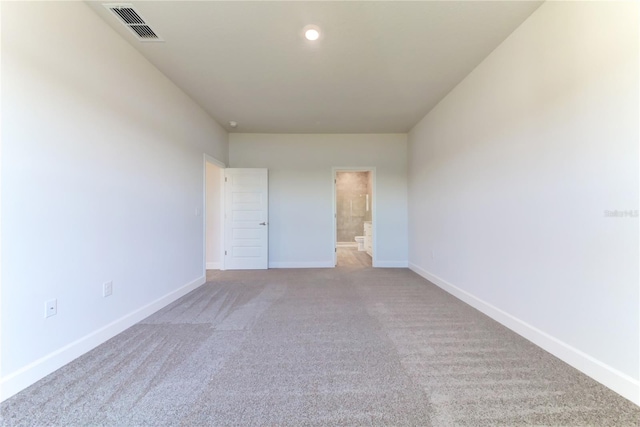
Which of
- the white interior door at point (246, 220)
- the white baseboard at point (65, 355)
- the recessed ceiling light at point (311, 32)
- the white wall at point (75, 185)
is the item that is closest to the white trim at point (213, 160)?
the white interior door at point (246, 220)

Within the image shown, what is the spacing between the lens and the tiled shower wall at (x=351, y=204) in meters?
9.01

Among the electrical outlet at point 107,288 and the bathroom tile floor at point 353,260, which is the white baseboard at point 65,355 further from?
the bathroom tile floor at point 353,260

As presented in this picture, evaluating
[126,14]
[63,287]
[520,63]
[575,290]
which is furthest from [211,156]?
[575,290]

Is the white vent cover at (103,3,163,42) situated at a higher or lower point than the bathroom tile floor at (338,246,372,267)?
higher

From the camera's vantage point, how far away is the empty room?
1.42m

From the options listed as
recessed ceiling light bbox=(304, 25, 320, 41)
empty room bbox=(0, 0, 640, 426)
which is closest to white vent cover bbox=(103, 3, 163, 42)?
empty room bbox=(0, 0, 640, 426)

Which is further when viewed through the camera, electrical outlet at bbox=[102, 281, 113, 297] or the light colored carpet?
electrical outlet at bbox=[102, 281, 113, 297]

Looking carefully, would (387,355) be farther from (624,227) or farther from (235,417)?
(624,227)

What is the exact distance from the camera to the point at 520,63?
2.14m

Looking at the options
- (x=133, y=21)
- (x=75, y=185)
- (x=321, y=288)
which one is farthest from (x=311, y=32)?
(x=321, y=288)

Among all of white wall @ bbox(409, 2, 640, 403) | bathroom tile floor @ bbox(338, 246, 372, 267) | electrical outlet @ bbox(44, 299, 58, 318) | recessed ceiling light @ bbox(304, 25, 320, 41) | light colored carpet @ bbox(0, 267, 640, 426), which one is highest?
recessed ceiling light @ bbox(304, 25, 320, 41)

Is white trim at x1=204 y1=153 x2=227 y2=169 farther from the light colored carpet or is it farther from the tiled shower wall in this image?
the tiled shower wall

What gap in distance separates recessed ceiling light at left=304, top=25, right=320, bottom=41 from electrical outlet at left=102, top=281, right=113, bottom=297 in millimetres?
2675

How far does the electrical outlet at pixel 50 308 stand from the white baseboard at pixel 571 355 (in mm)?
3468
